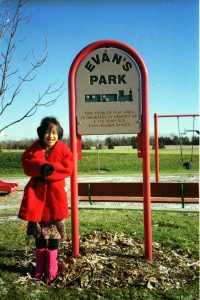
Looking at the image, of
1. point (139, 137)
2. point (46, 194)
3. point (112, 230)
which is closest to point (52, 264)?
point (46, 194)

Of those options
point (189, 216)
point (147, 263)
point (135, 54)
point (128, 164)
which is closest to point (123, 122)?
point (135, 54)

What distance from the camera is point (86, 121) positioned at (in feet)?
13.6

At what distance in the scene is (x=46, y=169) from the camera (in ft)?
11.3

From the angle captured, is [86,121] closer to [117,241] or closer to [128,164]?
[117,241]

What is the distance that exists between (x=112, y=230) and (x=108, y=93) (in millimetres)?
1990

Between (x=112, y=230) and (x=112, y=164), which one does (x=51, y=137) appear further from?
(x=112, y=164)

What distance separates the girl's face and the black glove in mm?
335

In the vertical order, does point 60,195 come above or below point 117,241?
above

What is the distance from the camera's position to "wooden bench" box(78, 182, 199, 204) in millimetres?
6871

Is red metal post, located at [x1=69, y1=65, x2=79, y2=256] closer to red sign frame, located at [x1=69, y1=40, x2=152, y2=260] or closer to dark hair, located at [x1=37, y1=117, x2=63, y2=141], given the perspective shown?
red sign frame, located at [x1=69, y1=40, x2=152, y2=260]

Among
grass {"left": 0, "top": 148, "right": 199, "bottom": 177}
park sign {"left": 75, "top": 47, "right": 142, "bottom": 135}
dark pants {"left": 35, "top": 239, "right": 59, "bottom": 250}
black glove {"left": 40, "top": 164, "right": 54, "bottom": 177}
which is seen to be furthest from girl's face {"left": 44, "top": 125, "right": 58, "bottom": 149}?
grass {"left": 0, "top": 148, "right": 199, "bottom": 177}

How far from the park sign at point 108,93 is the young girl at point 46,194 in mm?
502

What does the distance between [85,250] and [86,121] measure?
1377 mm

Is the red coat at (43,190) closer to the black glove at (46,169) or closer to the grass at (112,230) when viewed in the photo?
the black glove at (46,169)
